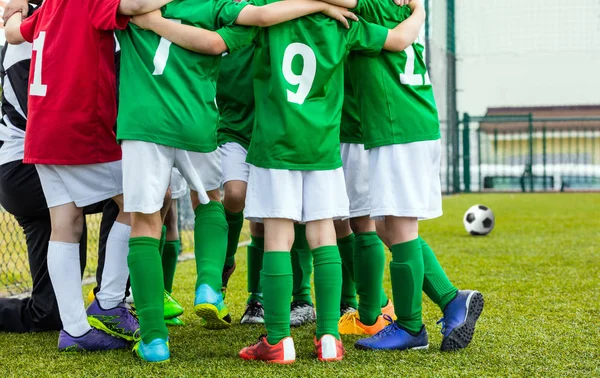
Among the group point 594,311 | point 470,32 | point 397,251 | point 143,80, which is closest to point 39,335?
point 143,80

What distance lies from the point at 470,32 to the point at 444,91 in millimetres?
1811

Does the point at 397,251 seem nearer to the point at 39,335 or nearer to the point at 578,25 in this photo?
the point at 39,335

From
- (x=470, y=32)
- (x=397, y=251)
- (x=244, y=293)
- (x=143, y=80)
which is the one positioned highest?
(x=470, y=32)

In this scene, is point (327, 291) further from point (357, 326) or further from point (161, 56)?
point (161, 56)

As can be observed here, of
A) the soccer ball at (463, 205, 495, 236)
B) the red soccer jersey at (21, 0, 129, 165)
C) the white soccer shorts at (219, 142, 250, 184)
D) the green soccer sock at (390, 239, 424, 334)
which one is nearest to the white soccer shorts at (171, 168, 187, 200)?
the white soccer shorts at (219, 142, 250, 184)

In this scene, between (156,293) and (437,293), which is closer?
(156,293)

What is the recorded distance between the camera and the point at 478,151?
16.3 m

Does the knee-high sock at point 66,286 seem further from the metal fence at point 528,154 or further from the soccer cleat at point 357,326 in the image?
the metal fence at point 528,154

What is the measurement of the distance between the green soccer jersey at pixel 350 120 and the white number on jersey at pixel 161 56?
2.64 feet

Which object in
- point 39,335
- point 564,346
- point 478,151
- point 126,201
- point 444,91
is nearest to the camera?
point 126,201

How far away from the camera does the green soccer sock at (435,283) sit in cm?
269

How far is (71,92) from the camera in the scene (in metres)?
2.57

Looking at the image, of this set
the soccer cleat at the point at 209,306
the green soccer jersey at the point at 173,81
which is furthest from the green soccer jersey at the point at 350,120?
the soccer cleat at the point at 209,306

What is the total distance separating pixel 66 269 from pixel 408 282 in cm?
124
